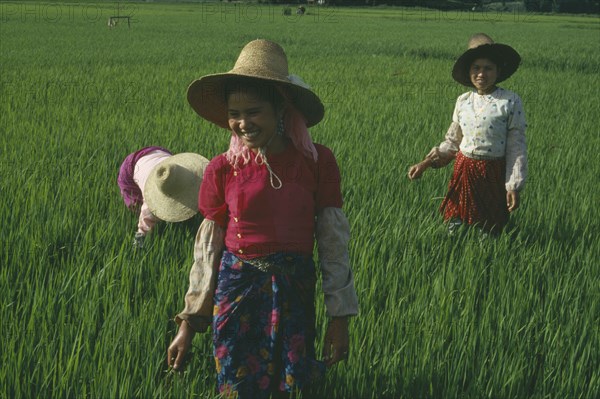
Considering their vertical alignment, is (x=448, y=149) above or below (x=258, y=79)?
below

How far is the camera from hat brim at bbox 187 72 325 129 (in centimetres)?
138

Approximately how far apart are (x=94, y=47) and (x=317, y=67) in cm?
594

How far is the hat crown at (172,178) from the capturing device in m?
2.44

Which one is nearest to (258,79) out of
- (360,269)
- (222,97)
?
(222,97)

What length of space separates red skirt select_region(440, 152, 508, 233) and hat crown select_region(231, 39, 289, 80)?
67.1 inches

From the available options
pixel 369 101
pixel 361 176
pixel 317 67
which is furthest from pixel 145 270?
pixel 317 67

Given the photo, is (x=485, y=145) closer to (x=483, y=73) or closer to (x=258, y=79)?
(x=483, y=73)

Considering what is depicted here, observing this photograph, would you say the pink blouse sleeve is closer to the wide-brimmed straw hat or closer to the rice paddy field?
the wide-brimmed straw hat

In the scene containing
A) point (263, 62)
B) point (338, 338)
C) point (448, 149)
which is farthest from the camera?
point (448, 149)

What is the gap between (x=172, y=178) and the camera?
96.8 inches

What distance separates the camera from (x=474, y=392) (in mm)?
1650

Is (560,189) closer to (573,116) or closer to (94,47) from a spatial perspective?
(573,116)

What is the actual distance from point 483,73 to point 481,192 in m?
0.56

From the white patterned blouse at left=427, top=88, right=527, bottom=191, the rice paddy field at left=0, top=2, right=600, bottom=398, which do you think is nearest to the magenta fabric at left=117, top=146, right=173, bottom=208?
the rice paddy field at left=0, top=2, right=600, bottom=398
